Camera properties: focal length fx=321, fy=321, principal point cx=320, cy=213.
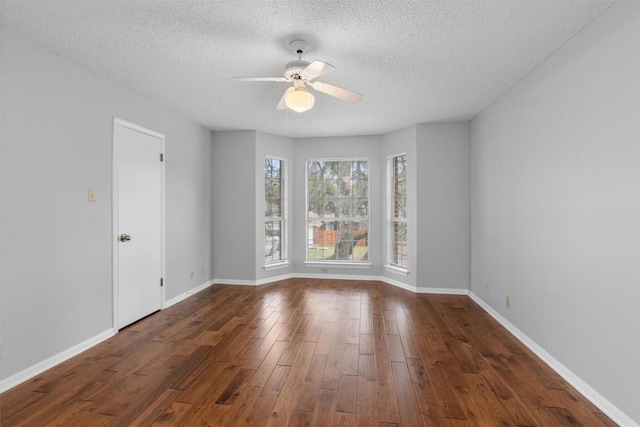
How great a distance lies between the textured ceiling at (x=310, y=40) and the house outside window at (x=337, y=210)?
6.90ft

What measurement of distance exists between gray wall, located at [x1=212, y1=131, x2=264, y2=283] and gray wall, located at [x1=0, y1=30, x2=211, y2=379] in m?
1.77

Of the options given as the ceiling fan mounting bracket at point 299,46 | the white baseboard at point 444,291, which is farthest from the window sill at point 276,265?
the ceiling fan mounting bracket at point 299,46

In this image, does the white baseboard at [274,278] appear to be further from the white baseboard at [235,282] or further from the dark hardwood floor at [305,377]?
the dark hardwood floor at [305,377]

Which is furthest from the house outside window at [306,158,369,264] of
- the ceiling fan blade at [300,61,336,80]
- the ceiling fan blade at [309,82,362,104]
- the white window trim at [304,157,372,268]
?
the ceiling fan blade at [300,61,336,80]

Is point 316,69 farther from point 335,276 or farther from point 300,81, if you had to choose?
point 335,276

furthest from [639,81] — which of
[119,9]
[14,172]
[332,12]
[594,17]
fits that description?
[14,172]

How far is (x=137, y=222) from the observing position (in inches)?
142

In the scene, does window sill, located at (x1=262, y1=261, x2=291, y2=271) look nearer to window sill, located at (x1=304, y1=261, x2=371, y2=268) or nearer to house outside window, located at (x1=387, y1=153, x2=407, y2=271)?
window sill, located at (x1=304, y1=261, x2=371, y2=268)

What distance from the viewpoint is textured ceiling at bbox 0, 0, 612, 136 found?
206 centimetres

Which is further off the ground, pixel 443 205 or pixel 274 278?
pixel 443 205

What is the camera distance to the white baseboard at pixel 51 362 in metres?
2.26

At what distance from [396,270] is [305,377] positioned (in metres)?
3.18

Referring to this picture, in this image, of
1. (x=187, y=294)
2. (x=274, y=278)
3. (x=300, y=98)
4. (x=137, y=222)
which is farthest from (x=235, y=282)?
(x=300, y=98)

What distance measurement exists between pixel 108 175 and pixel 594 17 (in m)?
4.17
